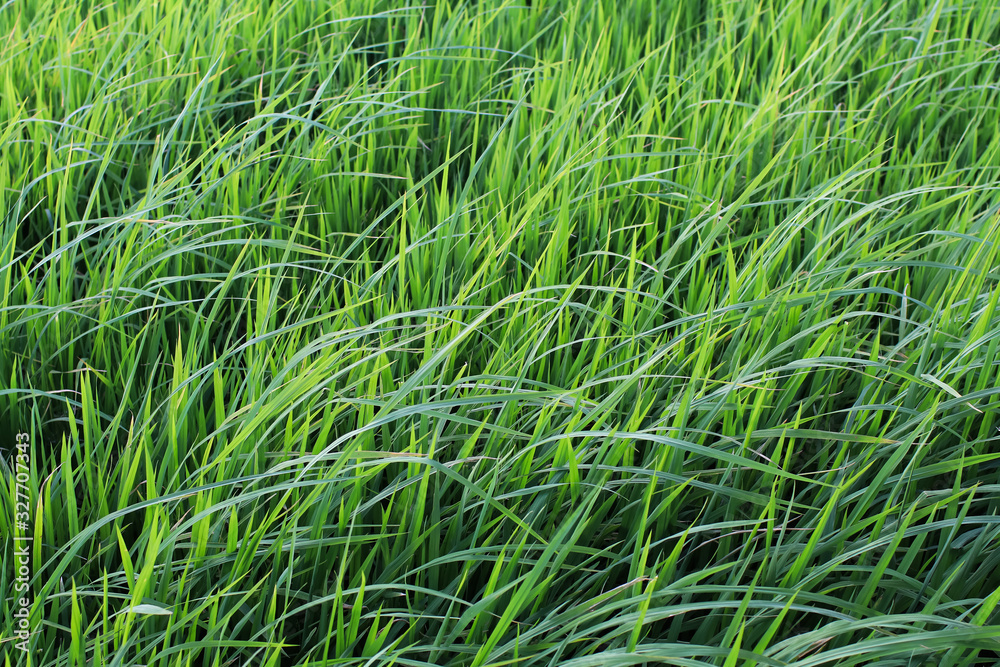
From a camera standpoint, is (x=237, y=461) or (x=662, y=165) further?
(x=662, y=165)

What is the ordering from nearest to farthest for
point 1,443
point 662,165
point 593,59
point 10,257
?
point 1,443 < point 10,257 < point 662,165 < point 593,59

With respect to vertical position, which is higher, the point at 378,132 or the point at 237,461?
the point at 378,132

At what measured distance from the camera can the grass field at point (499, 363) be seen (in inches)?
32.0

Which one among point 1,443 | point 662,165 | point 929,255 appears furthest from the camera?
point 662,165

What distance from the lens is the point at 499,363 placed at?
3.51 ft

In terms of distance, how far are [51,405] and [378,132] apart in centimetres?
81

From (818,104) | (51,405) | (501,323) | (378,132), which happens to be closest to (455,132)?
(378,132)

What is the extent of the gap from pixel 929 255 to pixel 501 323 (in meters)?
0.79

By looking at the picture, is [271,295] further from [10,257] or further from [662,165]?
[662,165]

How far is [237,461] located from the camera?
923 millimetres

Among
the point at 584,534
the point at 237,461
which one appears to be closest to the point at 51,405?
the point at 237,461

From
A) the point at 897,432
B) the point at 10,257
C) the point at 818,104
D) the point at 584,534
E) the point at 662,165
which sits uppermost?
the point at 818,104

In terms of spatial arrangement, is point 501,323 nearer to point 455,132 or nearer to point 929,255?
point 455,132

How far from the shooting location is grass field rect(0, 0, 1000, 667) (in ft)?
2.67
